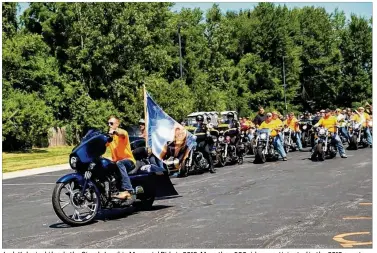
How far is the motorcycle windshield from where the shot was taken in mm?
10062

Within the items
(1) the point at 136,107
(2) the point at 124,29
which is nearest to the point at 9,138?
(1) the point at 136,107

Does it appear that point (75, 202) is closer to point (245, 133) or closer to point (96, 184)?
point (96, 184)

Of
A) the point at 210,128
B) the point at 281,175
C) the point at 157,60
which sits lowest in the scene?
the point at 281,175

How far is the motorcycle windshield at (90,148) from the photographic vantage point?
10.1 meters

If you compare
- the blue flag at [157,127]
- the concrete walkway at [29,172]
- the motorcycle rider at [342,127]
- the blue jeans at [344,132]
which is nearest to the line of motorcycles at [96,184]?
the blue flag at [157,127]

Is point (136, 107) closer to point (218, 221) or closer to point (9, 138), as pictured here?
point (9, 138)

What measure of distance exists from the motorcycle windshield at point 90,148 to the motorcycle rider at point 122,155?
33 cm

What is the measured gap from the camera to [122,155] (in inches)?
424

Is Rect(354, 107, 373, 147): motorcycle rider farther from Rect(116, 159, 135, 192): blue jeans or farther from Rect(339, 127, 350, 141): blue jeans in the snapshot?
Rect(116, 159, 135, 192): blue jeans

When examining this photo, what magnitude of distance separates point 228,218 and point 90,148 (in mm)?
2317

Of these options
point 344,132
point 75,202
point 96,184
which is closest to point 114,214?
point 96,184

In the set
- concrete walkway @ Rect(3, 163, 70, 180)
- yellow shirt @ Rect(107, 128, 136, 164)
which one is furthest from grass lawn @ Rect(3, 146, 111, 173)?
yellow shirt @ Rect(107, 128, 136, 164)

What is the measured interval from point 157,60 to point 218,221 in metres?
43.3

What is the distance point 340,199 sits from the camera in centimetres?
1170
